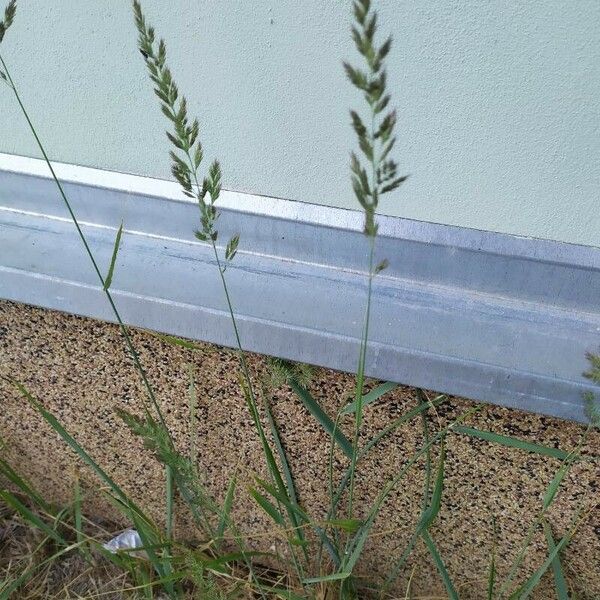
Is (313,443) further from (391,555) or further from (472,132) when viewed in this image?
(472,132)

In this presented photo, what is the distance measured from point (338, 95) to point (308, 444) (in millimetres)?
583

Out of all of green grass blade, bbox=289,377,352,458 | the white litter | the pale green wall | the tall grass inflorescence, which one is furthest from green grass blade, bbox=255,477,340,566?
the white litter

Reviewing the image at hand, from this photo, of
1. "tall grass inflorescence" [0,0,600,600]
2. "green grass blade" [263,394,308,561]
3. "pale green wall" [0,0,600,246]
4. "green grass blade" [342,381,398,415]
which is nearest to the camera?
"tall grass inflorescence" [0,0,600,600]

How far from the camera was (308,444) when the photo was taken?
3.86 ft

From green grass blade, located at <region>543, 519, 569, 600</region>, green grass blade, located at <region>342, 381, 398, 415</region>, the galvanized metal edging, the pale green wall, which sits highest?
the pale green wall

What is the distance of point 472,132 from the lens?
94 centimetres

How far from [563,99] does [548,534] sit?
640 mm

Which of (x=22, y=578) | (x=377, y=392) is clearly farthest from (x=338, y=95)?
(x=22, y=578)

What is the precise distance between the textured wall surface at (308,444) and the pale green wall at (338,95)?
295 millimetres

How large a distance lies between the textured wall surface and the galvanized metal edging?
0.09 m

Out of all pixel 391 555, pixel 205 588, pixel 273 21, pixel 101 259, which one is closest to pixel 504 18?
pixel 273 21

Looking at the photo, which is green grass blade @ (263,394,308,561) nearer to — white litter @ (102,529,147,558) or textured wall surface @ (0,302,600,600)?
textured wall surface @ (0,302,600,600)

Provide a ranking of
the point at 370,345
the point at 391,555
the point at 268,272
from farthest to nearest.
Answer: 1. the point at 391,555
2. the point at 268,272
3. the point at 370,345

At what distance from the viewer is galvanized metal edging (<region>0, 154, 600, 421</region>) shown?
3.07 ft
